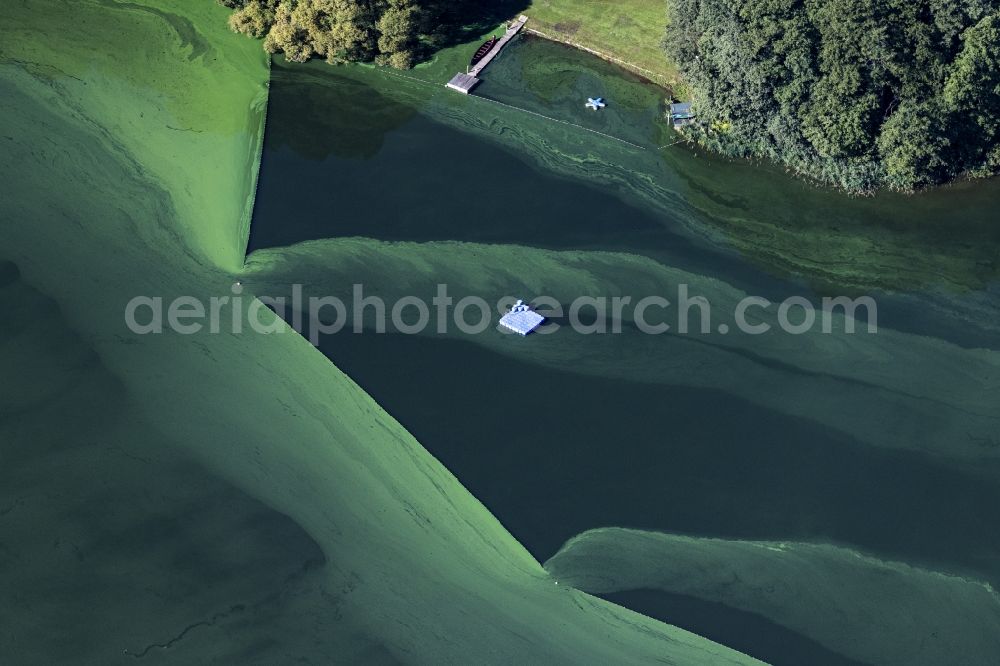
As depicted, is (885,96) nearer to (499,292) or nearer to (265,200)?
(499,292)

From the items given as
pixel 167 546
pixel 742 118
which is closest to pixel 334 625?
pixel 167 546

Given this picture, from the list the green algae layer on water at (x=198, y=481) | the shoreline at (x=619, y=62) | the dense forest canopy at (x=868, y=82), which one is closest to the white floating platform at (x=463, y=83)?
the shoreline at (x=619, y=62)

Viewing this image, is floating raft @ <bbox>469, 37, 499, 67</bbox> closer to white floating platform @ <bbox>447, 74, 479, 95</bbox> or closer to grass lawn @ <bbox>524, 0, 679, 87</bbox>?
white floating platform @ <bbox>447, 74, 479, 95</bbox>

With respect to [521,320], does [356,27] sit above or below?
above

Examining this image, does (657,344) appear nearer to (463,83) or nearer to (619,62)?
(463,83)

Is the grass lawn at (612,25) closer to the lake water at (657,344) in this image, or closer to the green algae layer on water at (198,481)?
the lake water at (657,344)

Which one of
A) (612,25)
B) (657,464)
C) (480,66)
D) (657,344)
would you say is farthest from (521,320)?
(612,25)
